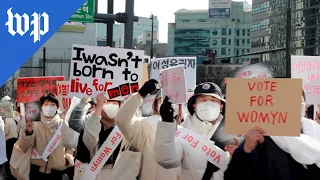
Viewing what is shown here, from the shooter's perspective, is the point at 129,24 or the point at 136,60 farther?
the point at 129,24

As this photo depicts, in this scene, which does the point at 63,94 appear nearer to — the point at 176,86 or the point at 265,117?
the point at 176,86

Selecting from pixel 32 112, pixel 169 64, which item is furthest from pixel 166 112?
pixel 169 64

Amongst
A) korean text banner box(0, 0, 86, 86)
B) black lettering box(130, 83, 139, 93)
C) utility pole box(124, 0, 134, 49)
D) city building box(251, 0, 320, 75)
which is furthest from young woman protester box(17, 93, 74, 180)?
city building box(251, 0, 320, 75)

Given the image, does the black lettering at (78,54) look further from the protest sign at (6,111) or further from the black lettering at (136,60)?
the protest sign at (6,111)

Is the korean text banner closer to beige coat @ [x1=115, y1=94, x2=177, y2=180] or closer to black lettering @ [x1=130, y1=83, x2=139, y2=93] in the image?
beige coat @ [x1=115, y1=94, x2=177, y2=180]

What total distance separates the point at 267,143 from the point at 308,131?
0.43m

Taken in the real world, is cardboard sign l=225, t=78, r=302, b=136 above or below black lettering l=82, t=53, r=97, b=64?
below

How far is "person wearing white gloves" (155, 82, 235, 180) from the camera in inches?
164

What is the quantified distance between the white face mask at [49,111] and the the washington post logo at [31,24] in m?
5.16

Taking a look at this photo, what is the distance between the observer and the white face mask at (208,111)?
4.62 m

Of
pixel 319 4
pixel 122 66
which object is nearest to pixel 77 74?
pixel 122 66

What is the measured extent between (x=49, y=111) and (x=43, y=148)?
456mm

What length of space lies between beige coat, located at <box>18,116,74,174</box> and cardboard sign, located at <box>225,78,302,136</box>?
4.29m

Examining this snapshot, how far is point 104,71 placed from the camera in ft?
20.3
